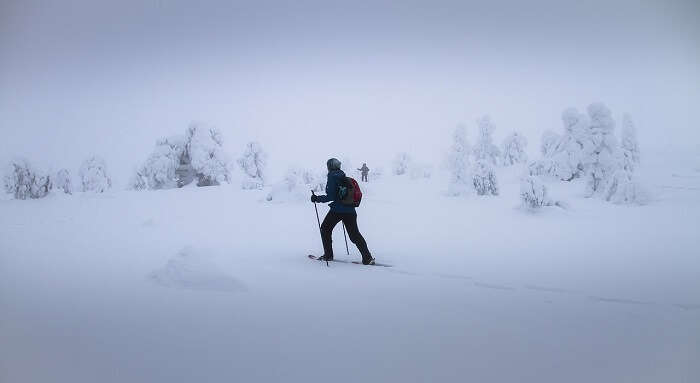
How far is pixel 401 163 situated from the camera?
45.0 meters

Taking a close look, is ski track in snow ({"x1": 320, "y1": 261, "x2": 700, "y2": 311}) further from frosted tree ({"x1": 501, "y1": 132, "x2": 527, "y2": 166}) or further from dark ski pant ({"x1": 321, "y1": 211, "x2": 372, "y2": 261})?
frosted tree ({"x1": 501, "y1": 132, "x2": 527, "y2": 166})

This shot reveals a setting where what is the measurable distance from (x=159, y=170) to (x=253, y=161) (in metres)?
7.76

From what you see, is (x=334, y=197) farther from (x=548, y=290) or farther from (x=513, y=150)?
(x=513, y=150)

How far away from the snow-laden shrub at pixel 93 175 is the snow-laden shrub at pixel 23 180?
14.2 ft

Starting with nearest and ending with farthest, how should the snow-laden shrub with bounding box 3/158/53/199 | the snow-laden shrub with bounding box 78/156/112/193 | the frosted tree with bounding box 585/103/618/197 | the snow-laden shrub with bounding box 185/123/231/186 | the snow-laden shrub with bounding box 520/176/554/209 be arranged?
the snow-laden shrub with bounding box 520/176/554/209 → the frosted tree with bounding box 585/103/618/197 → the snow-laden shrub with bounding box 3/158/53/199 → the snow-laden shrub with bounding box 78/156/112/193 → the snow-laden shrub with bounding box 185/123/231/186

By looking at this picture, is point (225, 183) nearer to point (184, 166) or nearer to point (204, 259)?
point (184, 166)

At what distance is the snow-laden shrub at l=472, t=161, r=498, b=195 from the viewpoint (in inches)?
753

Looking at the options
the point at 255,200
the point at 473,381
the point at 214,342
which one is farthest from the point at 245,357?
the point at 255,200

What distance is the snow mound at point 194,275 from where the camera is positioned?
5.03 m

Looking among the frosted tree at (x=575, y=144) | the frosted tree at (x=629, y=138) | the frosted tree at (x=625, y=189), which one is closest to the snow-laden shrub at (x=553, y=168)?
the frosted tree at (x=575, y=144)

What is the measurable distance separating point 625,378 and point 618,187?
51.3 ft

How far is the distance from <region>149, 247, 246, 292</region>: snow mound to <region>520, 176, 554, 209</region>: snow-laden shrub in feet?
39.1

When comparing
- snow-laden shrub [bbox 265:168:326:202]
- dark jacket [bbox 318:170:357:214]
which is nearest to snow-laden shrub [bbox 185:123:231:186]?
snow-laden shrub [bbox 265:168:326:202]

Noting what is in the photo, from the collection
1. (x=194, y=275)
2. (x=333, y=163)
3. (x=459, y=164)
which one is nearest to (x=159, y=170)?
(x=459, y=164)
